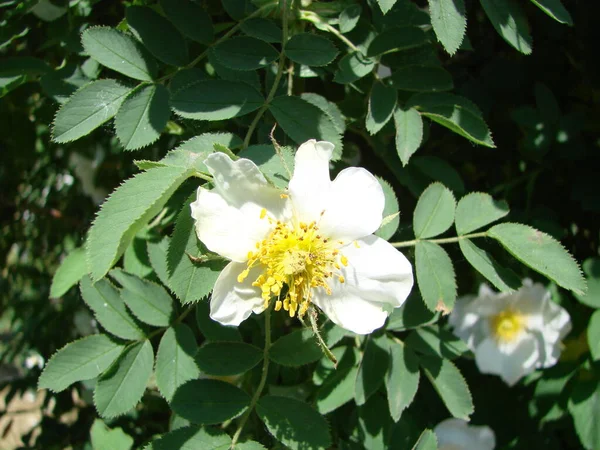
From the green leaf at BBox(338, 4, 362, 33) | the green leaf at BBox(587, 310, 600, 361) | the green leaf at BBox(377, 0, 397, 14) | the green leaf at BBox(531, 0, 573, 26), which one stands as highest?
the green leaf at BBox(377, 0, 397, 14)

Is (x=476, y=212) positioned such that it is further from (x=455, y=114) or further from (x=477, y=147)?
(x=477, y=147)

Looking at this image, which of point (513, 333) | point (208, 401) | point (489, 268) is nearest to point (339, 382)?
A: point (208, 401)

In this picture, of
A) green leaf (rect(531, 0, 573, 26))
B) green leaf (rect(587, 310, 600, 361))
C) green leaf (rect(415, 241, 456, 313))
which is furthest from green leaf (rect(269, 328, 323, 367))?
green leaf (rect(531, 0, 573, 26))

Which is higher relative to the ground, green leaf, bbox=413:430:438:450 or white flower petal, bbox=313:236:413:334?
white flower petal, bbox=313:236:413:334

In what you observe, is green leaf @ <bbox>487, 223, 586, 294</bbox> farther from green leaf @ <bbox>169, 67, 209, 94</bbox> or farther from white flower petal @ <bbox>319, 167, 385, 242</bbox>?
green leaf @ <bbox>169, 67, 209, 94</bbox>

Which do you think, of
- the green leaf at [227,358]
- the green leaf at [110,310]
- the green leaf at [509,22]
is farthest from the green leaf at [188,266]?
the green leaf at [509,22]

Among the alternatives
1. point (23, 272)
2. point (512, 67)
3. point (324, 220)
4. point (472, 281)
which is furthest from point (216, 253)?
point (23, 272)

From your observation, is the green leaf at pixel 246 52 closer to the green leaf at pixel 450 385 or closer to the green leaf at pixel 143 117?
the green leaf at pixel 143 117

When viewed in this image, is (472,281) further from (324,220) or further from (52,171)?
(52,171)
